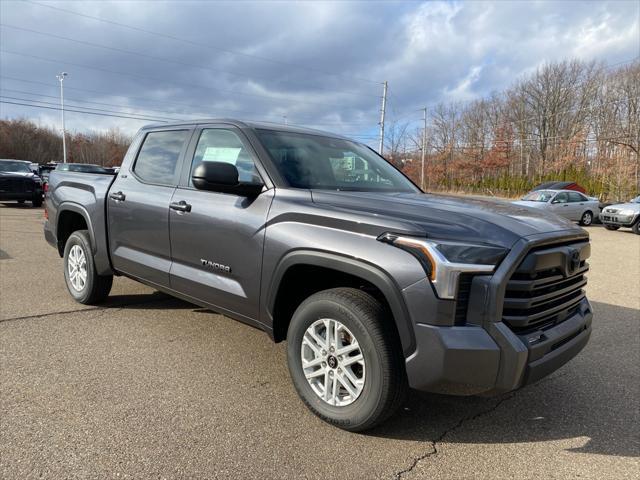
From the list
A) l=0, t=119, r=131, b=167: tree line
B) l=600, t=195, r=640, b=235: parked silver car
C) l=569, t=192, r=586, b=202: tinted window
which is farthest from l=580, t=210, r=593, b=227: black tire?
l=0, t=119, r=131, b=167: tree line

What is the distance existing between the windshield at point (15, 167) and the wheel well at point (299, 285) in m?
18.6

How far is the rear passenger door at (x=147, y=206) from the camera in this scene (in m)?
3.93

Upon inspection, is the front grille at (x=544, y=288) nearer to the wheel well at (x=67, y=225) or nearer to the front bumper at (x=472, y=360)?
the front bumper at (x=472, y=360)

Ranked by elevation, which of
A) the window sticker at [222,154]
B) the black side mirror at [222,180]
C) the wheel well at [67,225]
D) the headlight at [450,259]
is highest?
the window sticker at [222,154]

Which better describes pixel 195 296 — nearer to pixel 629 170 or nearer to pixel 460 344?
pixel 460 344

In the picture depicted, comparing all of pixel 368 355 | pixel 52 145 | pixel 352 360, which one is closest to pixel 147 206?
pixel 352 360

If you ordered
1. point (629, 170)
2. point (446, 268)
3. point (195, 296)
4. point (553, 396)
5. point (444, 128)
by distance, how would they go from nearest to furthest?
point (446, 268), point (553, 396), point (195, 296), point (629, 170), point (444, 128)

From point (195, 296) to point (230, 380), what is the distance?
28.1 inches

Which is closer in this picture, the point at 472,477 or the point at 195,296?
the point at 472,477

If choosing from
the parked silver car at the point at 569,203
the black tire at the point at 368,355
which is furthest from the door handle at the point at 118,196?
the parked silver car at the point at 569,203

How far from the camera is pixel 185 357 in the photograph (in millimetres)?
3768

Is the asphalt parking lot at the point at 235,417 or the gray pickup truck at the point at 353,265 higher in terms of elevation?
the gray pickup truck at the point at 353,265

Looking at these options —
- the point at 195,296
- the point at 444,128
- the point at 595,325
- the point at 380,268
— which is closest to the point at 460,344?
the point at 380,268

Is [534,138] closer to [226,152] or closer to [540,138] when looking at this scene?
[540,138]
